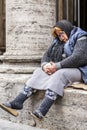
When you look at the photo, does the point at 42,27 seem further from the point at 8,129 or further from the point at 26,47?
the point at 8,129

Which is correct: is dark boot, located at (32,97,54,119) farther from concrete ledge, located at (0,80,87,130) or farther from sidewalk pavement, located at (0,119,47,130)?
sidewalk pavement, located at (0,119,47,130)

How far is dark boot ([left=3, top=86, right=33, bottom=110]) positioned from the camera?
507 cm

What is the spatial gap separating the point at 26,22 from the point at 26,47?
13.5 inches

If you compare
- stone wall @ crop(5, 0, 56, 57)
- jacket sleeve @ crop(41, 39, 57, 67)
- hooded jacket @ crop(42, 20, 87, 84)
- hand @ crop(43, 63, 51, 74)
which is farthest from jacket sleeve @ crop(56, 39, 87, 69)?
stone wall @ crop(5, 0, 56, 57)

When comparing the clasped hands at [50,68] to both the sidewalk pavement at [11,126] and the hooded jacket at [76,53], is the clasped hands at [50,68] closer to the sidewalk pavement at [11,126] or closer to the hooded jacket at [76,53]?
the hooded jacket at [76,53]

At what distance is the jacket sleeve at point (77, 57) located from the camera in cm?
496

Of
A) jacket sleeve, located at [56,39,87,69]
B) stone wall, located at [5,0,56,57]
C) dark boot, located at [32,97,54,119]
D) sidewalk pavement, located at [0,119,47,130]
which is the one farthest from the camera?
stone wall, located at [5,0,56,57]

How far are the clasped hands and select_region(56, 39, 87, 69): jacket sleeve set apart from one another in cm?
7

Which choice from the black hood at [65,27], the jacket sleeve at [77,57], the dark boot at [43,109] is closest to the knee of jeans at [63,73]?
the jacket sleeve at [77,57]

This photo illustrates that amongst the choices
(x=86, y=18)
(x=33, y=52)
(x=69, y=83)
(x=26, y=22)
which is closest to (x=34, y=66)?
(x=33, y=52)

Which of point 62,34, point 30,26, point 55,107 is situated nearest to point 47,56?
point 62,34

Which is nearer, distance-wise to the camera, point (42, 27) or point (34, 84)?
point (34, 84)

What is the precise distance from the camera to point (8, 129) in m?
5.30

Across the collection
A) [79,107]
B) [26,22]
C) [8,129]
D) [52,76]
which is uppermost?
[26,22]
